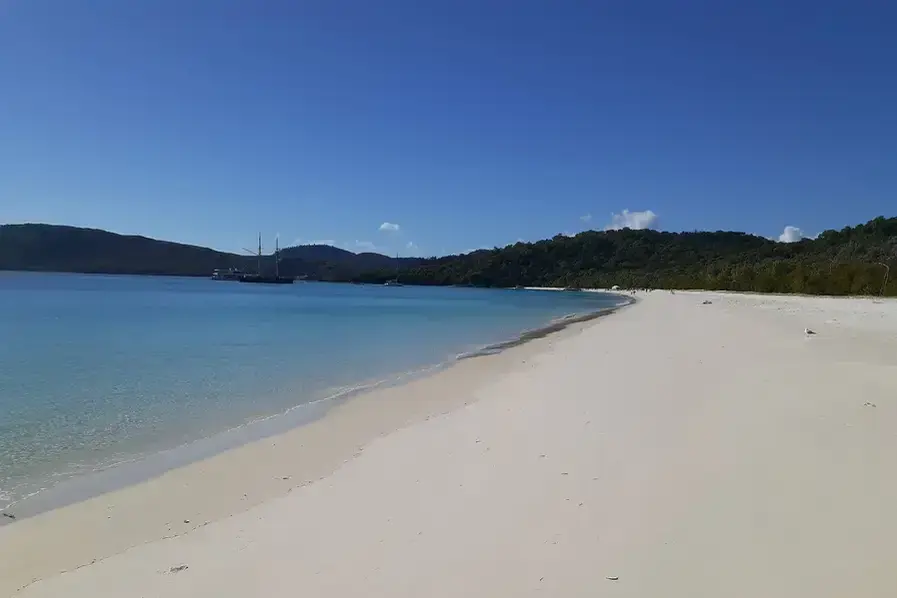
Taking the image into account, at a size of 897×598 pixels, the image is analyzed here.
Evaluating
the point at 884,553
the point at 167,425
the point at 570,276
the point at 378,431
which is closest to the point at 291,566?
the point at 884,553

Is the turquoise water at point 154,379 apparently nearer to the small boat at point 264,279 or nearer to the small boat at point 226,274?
the small boat at point 264,279

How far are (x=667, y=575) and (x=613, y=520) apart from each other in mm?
781

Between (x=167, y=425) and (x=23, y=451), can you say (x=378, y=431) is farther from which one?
(x=23, y=451)

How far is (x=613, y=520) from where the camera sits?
400 centimetres

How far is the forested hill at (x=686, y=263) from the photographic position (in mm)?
58656

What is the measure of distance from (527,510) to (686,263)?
481ft

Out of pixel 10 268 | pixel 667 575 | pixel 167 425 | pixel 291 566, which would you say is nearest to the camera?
pixel 667 575

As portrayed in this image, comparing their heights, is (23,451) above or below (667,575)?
below

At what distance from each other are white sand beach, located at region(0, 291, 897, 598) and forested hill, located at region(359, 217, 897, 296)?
46.2 m

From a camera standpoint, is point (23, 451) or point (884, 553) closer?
point (884, 553)

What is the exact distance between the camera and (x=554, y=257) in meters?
176

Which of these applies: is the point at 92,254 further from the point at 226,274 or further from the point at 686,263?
the point at 686,263

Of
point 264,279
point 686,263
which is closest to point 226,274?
point 264,279

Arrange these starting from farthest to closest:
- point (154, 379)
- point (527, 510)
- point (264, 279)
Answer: point (264, 279), point (154, 379), point (527, 510)
